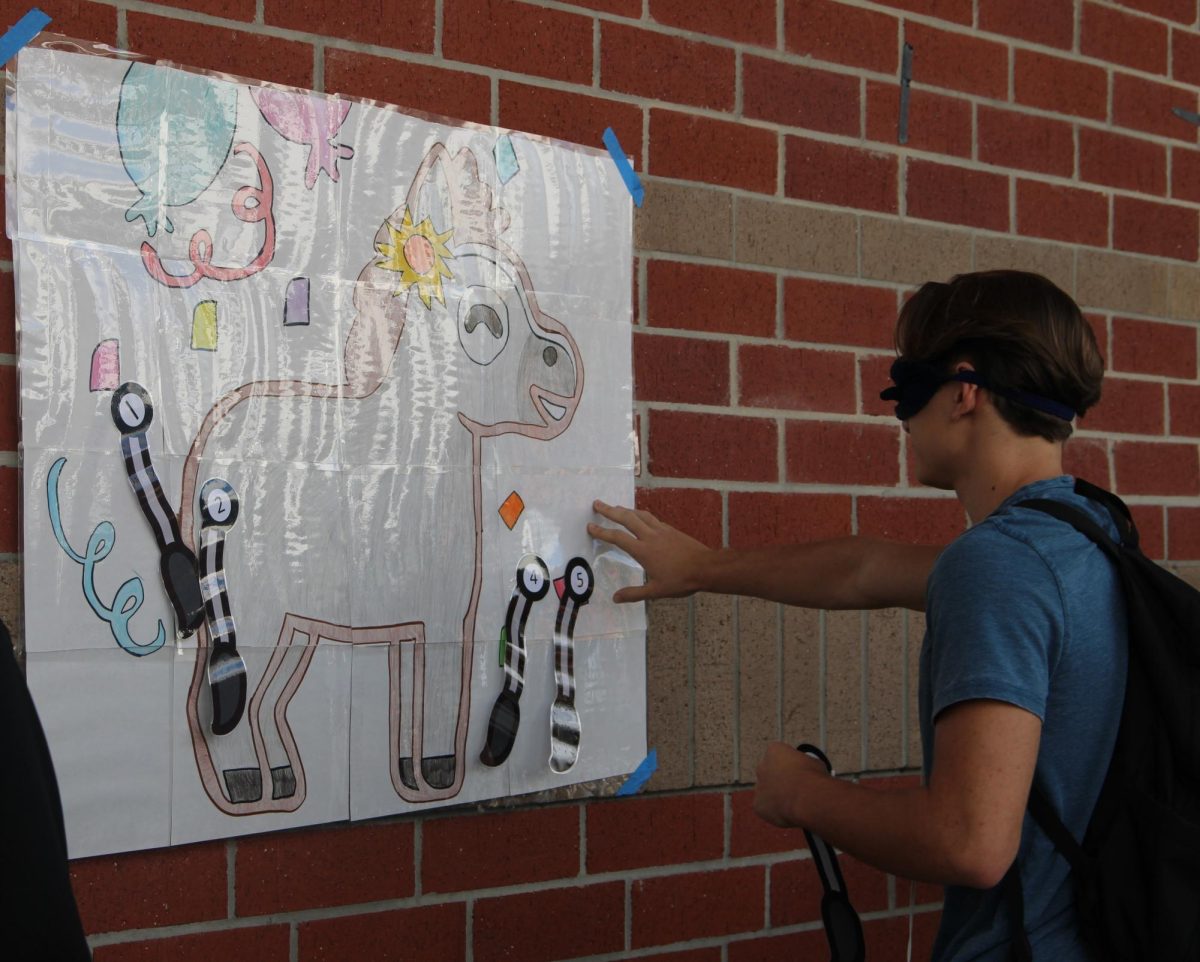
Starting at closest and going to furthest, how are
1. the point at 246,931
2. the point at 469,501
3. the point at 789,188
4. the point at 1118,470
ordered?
the point at 246,931 → the point at 469,501 → the point at 789,188 → the point at 1118,470

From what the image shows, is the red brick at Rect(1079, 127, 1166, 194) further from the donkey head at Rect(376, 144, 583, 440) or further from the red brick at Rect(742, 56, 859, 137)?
the donkey head at Rect(376, 144, 583, 440)

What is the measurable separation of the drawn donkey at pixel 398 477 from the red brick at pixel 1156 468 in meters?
1.55

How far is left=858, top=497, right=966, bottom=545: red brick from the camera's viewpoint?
9.91ft

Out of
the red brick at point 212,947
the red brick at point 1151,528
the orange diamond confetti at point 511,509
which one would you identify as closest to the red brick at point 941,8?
the red brick at point 1151,528

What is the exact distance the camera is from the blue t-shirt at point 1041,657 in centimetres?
161

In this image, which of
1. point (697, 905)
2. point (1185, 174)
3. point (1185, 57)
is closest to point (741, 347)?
point (697, 905)

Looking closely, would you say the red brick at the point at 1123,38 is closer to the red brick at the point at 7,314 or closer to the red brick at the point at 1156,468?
the red brick at the point at 1156,468

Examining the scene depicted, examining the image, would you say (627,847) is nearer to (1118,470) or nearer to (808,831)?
(808,831)

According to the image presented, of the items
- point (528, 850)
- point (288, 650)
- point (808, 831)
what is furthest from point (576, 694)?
point (808, 831)

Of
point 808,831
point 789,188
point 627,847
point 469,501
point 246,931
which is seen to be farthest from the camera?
point 789,188

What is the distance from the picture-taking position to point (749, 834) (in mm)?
2818

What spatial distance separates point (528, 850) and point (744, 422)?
0.98 metres

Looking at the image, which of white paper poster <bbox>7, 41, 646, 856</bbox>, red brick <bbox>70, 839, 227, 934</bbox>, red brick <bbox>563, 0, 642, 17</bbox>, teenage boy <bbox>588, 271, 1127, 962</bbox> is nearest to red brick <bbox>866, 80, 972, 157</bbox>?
red brick <bbox>563, 0, 642, 17</bbox>

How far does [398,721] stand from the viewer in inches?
94.5
